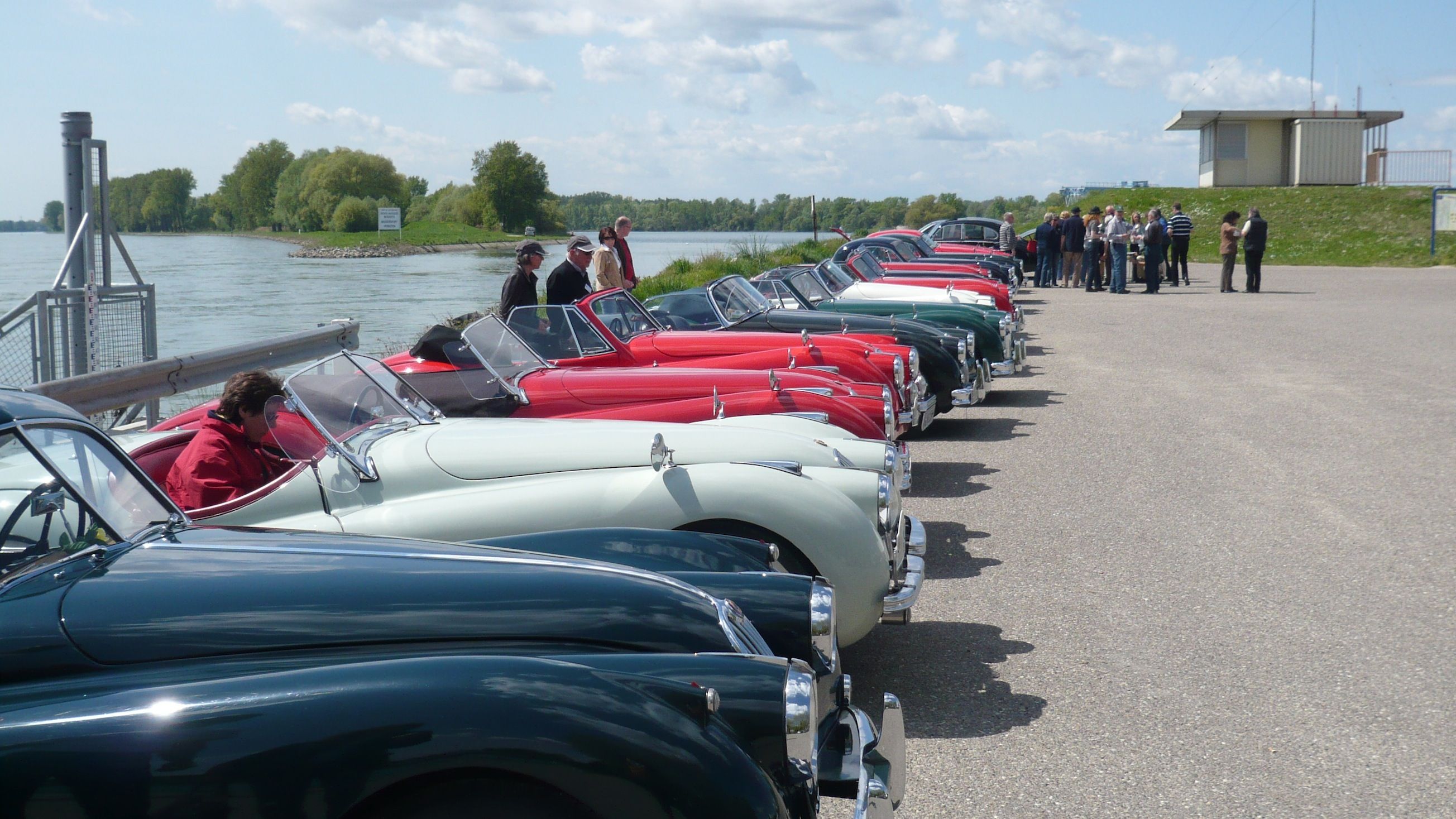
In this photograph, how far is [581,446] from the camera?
5230mm

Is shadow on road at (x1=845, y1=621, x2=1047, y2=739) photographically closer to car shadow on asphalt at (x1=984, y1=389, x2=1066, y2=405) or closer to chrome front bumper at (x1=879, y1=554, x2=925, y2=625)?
chrome front bumper at (x1=879, y1=554, x2=925, y2=625)

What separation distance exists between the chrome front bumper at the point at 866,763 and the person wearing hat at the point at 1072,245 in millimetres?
25559

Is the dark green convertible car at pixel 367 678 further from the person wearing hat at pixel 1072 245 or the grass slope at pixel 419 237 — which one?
the grass slope at pixel 419 237

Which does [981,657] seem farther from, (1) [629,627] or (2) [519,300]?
(2) [519,300]

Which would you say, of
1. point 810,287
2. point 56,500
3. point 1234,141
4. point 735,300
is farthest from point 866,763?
point 1234,141

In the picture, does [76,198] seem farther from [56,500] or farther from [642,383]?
[56,500]

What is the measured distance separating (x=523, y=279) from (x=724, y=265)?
14.8 meters

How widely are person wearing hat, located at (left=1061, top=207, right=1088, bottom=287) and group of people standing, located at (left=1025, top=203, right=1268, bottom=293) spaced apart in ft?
0.06

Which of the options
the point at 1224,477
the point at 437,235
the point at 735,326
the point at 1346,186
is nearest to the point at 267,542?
the point at 1224,477

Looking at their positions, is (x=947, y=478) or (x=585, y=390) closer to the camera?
(x=585, y=390)

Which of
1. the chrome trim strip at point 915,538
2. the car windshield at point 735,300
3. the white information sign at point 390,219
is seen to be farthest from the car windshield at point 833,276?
the white information sign at point 390,219

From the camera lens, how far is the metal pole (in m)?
10.2

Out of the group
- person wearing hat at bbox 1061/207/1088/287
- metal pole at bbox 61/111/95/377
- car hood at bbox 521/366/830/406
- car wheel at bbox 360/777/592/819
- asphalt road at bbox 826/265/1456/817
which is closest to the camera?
car wheel at bbox 360/777/592/819

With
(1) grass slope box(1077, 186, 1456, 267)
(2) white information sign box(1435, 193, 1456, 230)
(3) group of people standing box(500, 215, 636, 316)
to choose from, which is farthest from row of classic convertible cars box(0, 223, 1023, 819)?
(2) white information sign box(1435, 193, 1456, 230)
